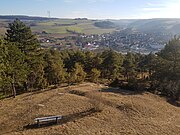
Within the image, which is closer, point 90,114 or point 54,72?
point 90,114

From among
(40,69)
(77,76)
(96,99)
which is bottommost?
(77,76)

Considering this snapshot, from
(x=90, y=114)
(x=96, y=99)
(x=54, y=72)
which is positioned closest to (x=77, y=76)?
(x=54, y=72)

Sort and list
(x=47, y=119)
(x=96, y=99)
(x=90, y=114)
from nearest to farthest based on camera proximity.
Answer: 1. (x=47, y=119)
2. (x=90, y=114)
3. (x=96, y=99)

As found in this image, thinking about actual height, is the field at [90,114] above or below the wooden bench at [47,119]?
below

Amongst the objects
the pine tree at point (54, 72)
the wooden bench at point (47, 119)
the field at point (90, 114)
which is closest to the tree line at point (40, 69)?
the pine tree at point (54, 72)

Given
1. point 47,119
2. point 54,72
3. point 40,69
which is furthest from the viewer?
point 54,72

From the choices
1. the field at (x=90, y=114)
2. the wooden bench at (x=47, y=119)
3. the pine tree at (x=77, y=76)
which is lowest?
the pine tree at (x=77, y=76)

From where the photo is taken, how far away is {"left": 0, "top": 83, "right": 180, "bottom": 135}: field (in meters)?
18.3

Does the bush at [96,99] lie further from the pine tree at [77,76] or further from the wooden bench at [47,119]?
the pine tree at [77,76]

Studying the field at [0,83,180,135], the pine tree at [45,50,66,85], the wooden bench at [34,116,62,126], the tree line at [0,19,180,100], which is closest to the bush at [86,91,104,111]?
the field at [0,83,180,135]

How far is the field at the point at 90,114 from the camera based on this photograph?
18.3 m

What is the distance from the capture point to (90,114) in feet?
69.1

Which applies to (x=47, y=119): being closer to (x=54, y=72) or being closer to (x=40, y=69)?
(x=40, y=69)

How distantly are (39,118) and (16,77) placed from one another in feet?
34.8
